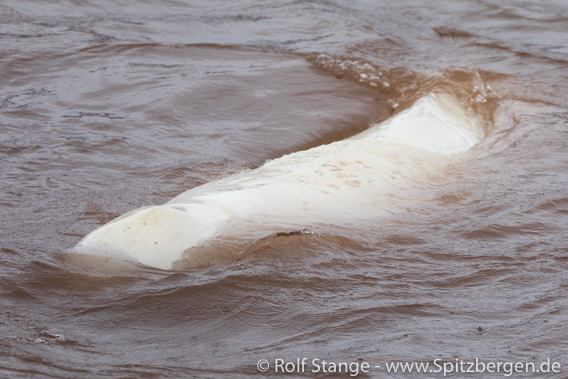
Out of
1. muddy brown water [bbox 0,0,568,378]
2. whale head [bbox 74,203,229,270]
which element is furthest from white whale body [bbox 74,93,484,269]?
muddy brown water [bbox 0,0,568,378]

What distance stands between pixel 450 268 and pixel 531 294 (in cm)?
48

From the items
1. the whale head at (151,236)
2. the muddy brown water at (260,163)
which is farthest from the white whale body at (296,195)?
the muddy brown water at (260,163)

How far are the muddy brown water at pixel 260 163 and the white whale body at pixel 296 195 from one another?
117 mm

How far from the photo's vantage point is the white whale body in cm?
412

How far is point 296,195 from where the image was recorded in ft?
16.0

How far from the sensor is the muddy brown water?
3.62m

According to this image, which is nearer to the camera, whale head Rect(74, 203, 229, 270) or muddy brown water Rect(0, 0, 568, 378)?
muddy brown water Rect(0, 0, 568, 378)

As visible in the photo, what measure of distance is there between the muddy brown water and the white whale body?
0.38 ft

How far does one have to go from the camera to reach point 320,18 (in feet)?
35.7

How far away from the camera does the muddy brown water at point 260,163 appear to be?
362cm

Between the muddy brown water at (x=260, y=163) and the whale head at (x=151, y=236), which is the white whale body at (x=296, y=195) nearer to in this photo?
the whale head at (x=151, y=236)

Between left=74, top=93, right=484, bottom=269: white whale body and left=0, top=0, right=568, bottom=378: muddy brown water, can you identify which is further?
left=74, top=93, right=484, bottom=269: white whale body

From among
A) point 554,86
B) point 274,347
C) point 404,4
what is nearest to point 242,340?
point 274,347

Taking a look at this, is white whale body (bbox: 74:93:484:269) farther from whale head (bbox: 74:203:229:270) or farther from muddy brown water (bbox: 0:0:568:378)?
muddy brown water (bbox: 0:0:568:378)
